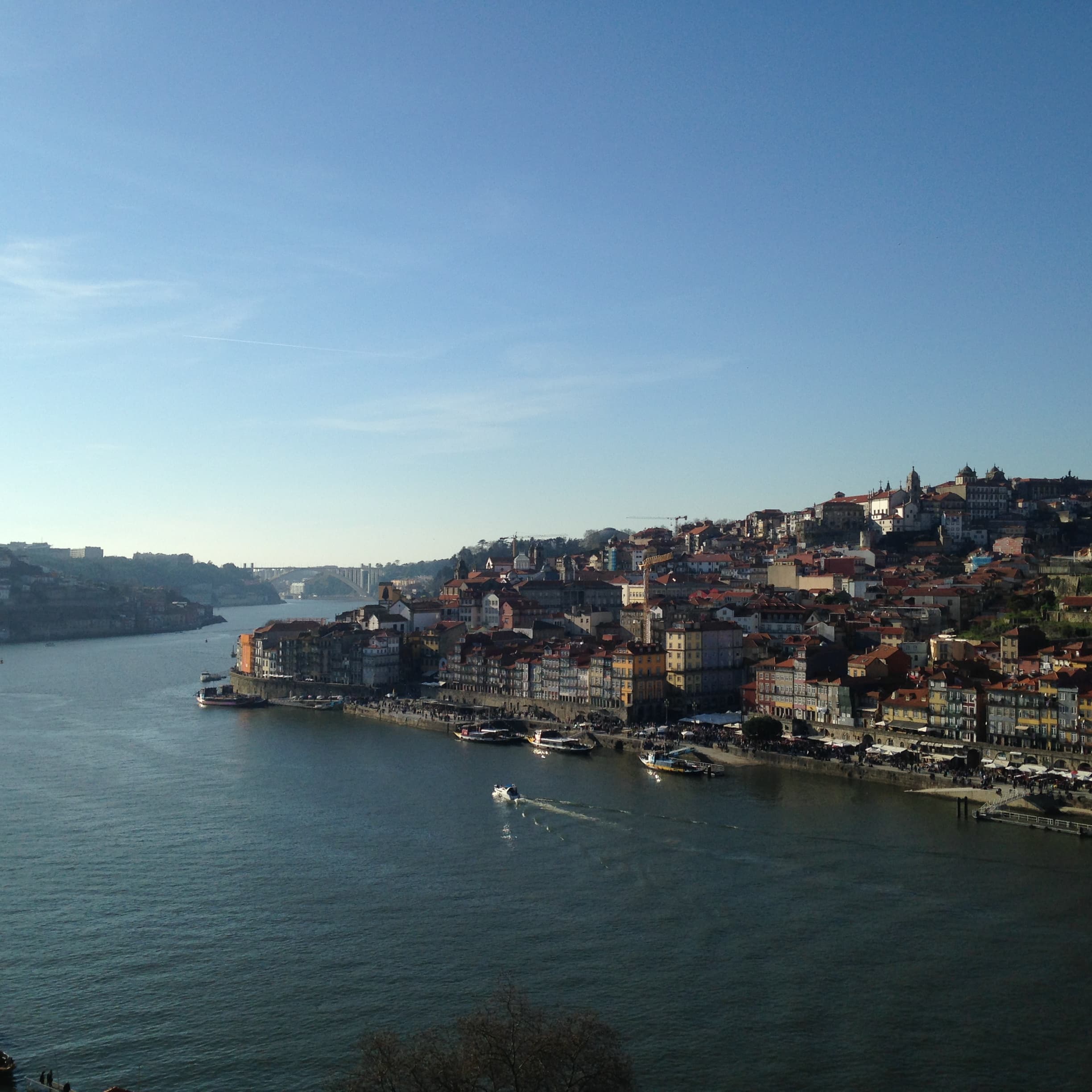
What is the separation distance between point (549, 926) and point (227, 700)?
1227 inches

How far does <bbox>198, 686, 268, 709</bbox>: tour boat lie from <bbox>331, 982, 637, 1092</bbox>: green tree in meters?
36.6

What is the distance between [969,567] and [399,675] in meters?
25.3

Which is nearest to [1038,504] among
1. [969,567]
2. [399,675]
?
[969,567]

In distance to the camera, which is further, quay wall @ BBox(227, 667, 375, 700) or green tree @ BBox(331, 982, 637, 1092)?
quay wall @ BBox(227, 667, 375, 700)

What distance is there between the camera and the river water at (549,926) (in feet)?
43.7

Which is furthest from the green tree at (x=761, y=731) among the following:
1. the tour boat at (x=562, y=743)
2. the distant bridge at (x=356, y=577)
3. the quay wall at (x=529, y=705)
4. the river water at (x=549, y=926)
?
the distant bridge at (x=356, y=577)

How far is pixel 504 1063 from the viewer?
33.0ft

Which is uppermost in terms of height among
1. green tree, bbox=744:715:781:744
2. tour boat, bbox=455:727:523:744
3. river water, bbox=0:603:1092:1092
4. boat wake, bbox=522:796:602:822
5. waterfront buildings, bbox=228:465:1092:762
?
waterfront buildings, bbox=228:465:1092:762

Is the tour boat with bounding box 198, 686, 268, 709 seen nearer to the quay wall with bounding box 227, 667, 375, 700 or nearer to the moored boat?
the quay wall with bounding box 227, 667, 375, 700

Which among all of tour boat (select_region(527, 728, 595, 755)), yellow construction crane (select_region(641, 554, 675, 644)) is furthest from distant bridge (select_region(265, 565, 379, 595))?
tour boat (select_region(527, 728, 595, 755))

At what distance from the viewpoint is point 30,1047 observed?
13.4m

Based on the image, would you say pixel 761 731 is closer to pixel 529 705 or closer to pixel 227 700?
pixel 529 705

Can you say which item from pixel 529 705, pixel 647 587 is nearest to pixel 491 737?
pixel 529 705

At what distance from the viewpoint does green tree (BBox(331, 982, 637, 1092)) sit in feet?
32.6
